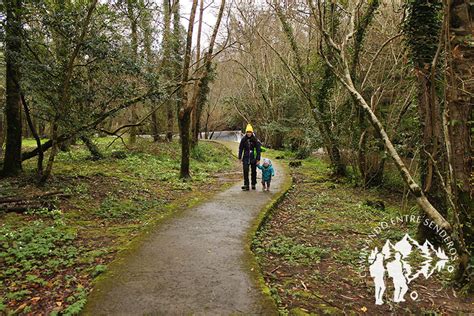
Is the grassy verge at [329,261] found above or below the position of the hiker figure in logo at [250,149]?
below

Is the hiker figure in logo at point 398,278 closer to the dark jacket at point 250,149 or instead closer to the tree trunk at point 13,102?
the dark jacket at point 250,149

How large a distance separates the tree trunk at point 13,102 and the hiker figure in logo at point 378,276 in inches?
324

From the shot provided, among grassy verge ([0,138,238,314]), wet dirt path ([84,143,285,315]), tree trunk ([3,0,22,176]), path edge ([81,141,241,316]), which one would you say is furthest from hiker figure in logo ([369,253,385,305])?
tree trunk ([3,0,22,176])

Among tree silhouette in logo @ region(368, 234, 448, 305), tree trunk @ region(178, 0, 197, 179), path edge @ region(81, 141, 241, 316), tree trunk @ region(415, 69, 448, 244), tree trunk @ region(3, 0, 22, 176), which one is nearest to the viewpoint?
path edge @ region(81, 141, 241, 316)

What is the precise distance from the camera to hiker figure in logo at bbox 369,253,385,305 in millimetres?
4021

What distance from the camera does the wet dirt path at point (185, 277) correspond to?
3453 millimetres

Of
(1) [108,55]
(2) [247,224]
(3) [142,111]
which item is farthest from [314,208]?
(3) [142,111]

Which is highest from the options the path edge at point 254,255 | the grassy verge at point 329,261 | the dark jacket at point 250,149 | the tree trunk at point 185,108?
the tree trunk at point 185,108

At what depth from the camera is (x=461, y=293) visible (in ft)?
13.1

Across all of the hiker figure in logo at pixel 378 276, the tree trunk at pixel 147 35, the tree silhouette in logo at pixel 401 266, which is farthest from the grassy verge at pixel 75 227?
the tree silhouette in logo at pixel 401 266

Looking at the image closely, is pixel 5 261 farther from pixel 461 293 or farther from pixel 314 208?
pixel 314 208

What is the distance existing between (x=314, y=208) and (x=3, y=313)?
7129 millimetres

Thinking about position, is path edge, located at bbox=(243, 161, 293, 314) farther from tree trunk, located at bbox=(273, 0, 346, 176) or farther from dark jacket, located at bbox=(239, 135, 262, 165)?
tree trunk, located at bbox=(273, 0, 346, 176)

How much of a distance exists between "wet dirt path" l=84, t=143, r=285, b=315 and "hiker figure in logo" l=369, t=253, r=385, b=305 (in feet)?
4.92
